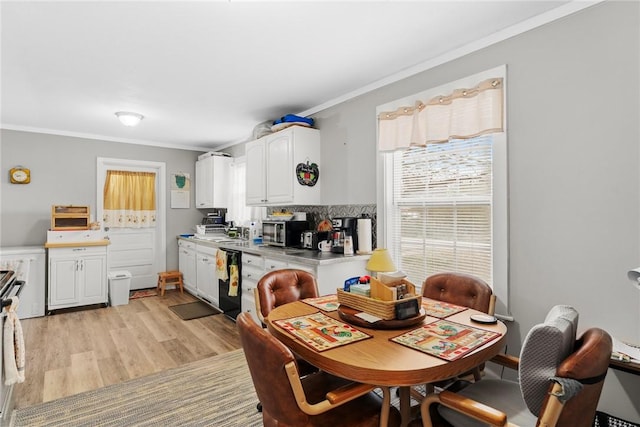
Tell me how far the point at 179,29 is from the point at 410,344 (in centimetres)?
242

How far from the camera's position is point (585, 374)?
1.09 metres

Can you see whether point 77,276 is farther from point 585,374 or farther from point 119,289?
point 585,374

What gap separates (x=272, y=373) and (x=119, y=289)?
4.50 m

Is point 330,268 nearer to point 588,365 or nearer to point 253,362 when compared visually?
point 253,362

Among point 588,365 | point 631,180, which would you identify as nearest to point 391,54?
point 631,180

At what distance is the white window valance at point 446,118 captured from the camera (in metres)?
2.31

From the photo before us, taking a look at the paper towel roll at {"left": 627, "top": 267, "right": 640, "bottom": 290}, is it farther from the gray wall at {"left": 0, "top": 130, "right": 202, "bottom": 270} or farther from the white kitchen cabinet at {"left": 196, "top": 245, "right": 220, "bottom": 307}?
the gray wall at {"left": 0, "top": 130, "right": 202, "bottom": 270}

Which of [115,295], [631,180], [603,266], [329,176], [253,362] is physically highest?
[329,176]

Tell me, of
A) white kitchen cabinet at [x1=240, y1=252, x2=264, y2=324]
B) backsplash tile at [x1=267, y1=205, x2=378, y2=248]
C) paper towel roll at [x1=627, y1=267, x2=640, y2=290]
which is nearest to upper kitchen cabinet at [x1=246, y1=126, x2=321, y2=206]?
backsplash tile at [x1=267, y1=205, x2=378, y2=248]

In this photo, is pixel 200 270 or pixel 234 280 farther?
pixel 200 270

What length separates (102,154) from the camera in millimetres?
5371

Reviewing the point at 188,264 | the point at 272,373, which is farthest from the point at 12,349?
the point at 188,264

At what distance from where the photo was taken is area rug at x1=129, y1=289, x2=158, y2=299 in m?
5.37

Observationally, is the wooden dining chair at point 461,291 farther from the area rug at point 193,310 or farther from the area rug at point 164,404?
the area rug at point 193,310
